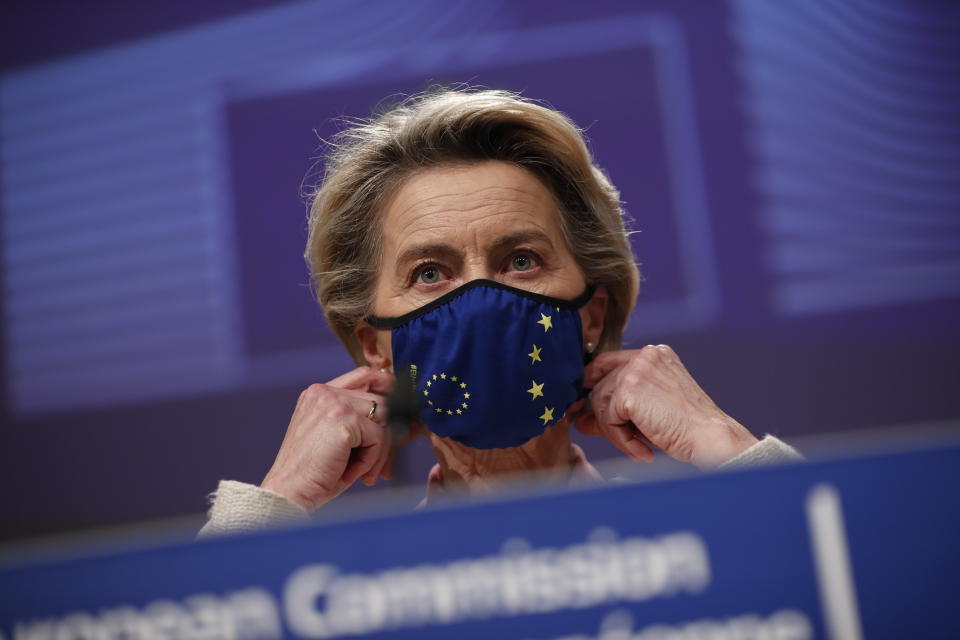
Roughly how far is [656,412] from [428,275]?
1.52 feet

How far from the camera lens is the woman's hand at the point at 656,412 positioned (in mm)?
1449

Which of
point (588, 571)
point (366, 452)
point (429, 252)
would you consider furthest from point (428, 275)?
point (588, 571)

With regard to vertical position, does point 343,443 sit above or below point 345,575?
above

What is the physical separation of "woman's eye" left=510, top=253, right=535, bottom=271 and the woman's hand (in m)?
0.22

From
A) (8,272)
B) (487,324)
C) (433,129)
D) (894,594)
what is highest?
(8,272)

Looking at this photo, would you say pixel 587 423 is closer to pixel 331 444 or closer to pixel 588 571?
pixel 331 444

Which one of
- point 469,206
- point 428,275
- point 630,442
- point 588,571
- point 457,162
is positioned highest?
point 457,162

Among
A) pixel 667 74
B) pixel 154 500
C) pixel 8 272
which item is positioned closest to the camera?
pixel 667 74

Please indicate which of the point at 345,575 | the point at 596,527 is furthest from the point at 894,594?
the point at 345,575

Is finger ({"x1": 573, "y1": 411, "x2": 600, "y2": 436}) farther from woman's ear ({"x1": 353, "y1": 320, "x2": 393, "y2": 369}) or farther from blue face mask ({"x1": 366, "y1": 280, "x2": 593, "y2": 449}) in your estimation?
woman's ear ({"x1": 353, "y1": 320, "x2": 393, "y2": 369})

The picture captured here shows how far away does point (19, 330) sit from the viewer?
3170 millimetres

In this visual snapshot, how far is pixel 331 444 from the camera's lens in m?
1.53

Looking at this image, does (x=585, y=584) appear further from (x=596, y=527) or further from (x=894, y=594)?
(x=894, y=594)

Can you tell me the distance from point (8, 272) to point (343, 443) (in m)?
2.21
